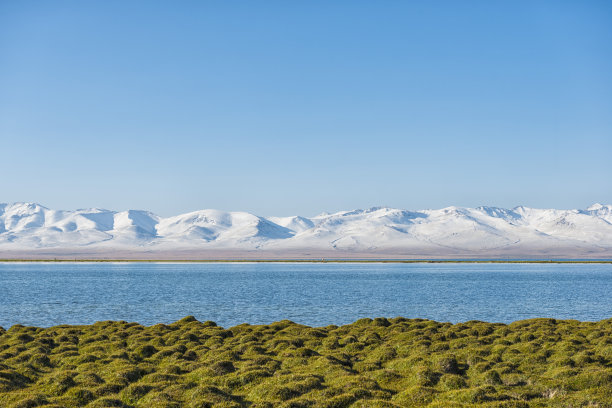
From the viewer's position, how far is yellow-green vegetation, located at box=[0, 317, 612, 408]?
2391cm

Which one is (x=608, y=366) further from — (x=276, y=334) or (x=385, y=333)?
(x=276, y=334)

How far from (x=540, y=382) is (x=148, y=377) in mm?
17023

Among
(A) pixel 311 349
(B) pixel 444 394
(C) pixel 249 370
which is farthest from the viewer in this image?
(A) pixel 311 349

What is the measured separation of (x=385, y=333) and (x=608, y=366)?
Answer: 646 inches

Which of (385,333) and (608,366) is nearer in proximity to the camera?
(608,366)

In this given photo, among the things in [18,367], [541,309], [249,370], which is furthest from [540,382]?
[541,309]

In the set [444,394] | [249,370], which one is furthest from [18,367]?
[444,394]

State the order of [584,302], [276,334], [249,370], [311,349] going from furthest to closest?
[584,302] < [276,334] < [311,349] < [249,370]

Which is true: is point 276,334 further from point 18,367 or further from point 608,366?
point 608,366

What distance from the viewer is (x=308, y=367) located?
3070 centimetres

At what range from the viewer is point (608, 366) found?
98.2 ft

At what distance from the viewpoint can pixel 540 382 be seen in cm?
2647

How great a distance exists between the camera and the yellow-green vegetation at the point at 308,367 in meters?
23.9

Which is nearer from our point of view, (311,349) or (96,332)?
(311,349)
